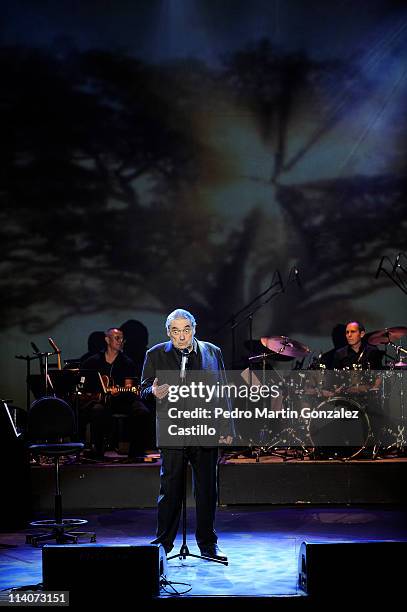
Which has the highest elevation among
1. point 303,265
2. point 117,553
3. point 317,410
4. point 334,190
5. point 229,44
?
point 229,44

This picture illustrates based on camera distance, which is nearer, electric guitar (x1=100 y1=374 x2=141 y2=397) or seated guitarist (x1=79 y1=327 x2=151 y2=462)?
seated guitarist (x1=79 y1=327 x2=151 y2=462)

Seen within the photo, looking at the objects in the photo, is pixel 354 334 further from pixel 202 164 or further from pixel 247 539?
pixel 247 539

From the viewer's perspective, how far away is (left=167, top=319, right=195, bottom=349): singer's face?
18.6 ft

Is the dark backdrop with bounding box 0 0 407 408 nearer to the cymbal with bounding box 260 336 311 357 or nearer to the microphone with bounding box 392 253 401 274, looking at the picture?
the microphone with bounding box 392 253 401 274

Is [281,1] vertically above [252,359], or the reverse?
[281,1]

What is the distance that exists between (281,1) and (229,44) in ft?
2.47

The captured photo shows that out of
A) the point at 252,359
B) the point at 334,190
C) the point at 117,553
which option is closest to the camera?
the point at 117,553

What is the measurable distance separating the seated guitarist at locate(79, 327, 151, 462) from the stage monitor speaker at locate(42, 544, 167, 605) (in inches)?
182

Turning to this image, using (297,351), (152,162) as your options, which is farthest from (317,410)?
(152,162)

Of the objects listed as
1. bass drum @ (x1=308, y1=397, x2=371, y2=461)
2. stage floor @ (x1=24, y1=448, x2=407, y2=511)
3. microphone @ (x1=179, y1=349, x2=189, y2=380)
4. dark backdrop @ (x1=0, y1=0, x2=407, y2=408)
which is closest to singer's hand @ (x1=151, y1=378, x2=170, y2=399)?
microphone @ (x1=179, y1=349, x2=189, y2=380)

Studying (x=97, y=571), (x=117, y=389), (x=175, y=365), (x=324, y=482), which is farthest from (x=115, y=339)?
(x=97, y=571)

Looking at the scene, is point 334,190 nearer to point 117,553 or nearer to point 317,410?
point 317,410

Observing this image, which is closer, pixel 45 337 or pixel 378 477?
pixel 378 477

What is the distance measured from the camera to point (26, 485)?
7.68 m
